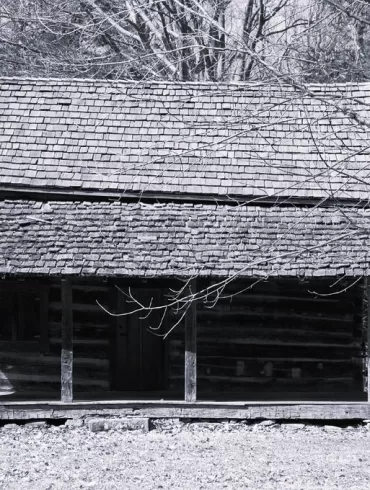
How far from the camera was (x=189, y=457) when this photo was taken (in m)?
12.8

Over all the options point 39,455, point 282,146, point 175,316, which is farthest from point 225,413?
point 282,146

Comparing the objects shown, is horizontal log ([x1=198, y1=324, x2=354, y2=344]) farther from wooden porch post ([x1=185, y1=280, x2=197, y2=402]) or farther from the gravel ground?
the gravel ground

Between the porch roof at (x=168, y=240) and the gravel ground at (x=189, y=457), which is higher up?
the porch roof at (x=168, y=240)

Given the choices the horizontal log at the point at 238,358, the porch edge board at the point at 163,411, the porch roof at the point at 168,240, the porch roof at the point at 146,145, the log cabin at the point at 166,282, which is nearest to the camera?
the porch roof at the point at 168,240

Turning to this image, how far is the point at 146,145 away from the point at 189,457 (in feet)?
22.6

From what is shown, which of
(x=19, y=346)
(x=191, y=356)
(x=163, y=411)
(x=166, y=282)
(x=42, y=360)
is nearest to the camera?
(x=163, y=411)

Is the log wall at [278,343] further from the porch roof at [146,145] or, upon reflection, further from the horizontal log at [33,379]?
the porch roof at [146,145]

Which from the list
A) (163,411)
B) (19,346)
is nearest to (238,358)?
(163,411)

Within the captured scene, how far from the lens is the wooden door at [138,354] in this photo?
17484 mm

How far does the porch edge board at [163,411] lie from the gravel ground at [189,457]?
0.57ft

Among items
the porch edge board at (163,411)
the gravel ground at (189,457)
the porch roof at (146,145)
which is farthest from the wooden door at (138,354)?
the porch roof at (146,145)

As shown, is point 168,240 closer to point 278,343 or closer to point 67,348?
point 67,348

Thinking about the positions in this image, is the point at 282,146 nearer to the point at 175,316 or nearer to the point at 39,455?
the point at 175,316

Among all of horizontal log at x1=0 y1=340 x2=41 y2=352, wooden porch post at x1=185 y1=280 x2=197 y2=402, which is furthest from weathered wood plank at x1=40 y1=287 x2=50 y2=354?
wooden porch post at x1=185 y1=280 x2=197 y2=402
